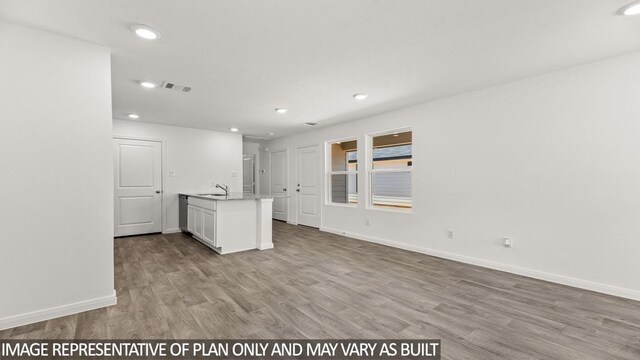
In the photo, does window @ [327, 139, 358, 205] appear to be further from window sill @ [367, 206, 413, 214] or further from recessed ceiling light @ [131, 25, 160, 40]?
recessed ceiling light @ [131, 25, 160, 40]

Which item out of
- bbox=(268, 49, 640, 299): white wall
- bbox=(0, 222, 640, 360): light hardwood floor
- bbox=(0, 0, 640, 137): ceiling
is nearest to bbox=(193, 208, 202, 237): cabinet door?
bbox=(0, 222, 640, 360): light hardwood floor

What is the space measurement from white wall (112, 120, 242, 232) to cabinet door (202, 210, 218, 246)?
6.21ft

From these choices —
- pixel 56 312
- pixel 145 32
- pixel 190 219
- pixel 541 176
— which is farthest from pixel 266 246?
pixel 541 176

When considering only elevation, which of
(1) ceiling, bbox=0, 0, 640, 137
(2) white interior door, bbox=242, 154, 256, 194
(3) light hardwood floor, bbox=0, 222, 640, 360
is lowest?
(3) light hardwood floor, bbox=0, 222, 640, 360

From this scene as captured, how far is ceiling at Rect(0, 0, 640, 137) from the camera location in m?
2.00

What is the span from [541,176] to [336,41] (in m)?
2.86

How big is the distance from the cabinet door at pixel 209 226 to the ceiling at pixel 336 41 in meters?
1.87

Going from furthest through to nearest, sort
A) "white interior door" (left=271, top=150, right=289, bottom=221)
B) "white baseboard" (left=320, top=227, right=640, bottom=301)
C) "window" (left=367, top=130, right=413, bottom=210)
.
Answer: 1. "white interior door" (left=271, top=150, right=289, bottom=221)
2. "window" (left=367, top=130, right=413, bottom=210)
3. "white baseboard" (left=320, top=227, right=640, bottom=301)

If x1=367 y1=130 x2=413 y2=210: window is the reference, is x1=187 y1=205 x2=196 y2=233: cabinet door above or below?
below

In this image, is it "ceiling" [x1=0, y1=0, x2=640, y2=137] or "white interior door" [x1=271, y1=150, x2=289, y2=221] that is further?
"white interior door" [x1=271, y1=150, x2=289, y2=221]

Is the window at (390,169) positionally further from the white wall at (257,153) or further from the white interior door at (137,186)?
the white interior door at (137,186)

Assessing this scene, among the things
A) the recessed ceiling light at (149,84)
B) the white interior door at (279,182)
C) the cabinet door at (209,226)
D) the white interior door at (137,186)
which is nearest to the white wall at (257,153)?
the white interior door at (279,182)

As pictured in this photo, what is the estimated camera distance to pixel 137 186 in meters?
5.77

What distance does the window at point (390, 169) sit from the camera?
4.89m
